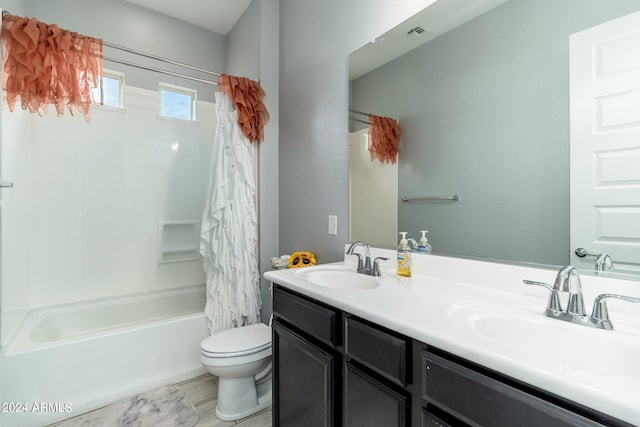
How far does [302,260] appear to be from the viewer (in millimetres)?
1947

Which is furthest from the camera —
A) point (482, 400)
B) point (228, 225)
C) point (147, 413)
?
point (228, 225)

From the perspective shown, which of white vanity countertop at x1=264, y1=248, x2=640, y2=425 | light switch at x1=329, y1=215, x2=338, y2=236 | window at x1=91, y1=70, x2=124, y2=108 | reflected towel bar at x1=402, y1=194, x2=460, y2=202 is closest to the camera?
white vanity countertop at x1=264, y1=248, x2=640, y2=425

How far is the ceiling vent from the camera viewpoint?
139 centimetres

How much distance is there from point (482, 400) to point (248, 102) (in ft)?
7.25

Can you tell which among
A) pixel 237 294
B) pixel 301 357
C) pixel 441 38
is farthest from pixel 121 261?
pixel 441 38

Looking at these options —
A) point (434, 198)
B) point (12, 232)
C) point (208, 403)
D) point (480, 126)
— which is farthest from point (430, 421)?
point (12, 232)

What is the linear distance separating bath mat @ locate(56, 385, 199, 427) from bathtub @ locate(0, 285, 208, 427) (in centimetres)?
7

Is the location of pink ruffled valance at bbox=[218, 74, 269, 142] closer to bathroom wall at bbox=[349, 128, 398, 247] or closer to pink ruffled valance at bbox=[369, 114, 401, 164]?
bathroom wall at bbox=[349, 128, 398, 247]

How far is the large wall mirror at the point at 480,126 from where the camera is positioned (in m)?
0.99

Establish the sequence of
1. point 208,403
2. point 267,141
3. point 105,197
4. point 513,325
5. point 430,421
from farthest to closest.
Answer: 1. point 105,197
2. point 267,141
3. point 208,403
4. point 513,325
5. point 430,421

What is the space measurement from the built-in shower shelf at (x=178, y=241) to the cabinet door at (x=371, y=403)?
2404 mm

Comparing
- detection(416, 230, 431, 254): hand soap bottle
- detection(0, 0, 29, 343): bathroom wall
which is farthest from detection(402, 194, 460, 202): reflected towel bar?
detection(0, 0, 29, 343): bathroom wall

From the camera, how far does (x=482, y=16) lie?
1.20 m

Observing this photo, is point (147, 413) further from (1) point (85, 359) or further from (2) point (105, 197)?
(2) point (105, 197)
